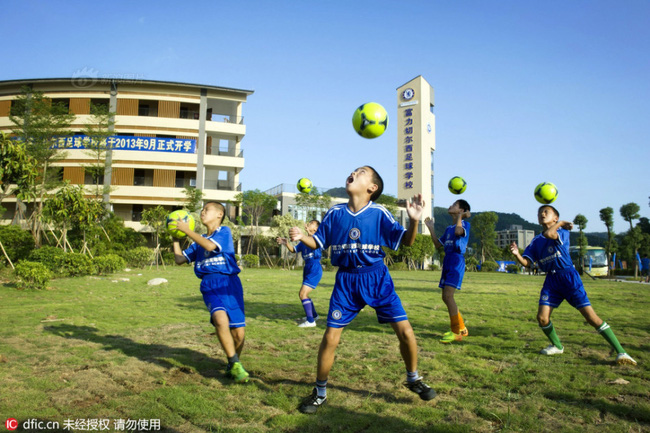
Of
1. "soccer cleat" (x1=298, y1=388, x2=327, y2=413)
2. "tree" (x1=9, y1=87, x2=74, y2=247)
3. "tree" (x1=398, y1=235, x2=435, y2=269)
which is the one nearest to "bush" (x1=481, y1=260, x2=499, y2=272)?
"tree" (x1=398, y1=235, x2=435, y2=269)

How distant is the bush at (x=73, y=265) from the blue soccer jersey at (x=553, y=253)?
16861mm

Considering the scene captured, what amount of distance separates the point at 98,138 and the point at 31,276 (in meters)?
33.4

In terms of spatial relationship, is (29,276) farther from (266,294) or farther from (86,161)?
(86,161)

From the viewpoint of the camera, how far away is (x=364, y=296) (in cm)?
389

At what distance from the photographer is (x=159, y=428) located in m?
3.15

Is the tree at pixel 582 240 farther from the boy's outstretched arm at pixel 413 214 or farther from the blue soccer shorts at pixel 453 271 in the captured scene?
the boy's outstretched arm at pixel 413 214

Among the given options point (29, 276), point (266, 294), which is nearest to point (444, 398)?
point (266, 294)

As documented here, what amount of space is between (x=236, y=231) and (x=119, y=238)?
45.8ft

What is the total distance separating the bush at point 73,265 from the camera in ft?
52.1

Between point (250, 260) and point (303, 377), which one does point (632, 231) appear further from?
point (303, 377)

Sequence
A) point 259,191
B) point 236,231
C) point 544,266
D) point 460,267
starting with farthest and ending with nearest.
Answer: point 259,191
point 236,231
point 460,267
point 544,266

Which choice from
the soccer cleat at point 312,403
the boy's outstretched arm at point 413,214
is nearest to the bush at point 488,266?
the boy's outstretched arm at point 413,214

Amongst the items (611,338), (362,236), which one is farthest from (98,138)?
(611,338)

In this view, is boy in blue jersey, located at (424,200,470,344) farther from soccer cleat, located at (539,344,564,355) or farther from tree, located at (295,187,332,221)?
tree, located at (295,187,332,221)
